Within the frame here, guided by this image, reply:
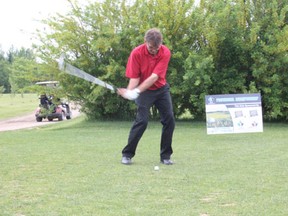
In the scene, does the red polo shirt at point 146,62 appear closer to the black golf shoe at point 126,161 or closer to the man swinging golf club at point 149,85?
the man swinging golf club at point 149,85

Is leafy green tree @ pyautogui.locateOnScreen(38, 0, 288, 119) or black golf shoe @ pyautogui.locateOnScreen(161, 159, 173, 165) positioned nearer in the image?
black golf shoe @ pyautogui.locateOnScreen(161, 159, 173, 165)

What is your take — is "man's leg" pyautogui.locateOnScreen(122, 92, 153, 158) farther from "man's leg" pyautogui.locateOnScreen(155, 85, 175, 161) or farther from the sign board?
the sign board

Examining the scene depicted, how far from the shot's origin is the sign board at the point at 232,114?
1146 cm

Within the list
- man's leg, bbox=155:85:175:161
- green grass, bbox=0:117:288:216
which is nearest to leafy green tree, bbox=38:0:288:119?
green grass, bbox=0:117:288:216

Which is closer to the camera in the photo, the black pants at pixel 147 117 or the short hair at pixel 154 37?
the short hair at pixel 154 37

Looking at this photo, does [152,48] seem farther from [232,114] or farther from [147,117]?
[232,114]

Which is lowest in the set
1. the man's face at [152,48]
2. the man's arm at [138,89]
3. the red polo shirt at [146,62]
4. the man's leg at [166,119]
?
the man's leg at [166,119]

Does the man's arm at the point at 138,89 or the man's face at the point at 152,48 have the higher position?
the man's face at the point at 152,48

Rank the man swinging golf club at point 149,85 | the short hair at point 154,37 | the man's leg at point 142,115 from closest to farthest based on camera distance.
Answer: the short hair at point 154,37
the man swinging golf club at point 149,85
the man's leg at point 142,115

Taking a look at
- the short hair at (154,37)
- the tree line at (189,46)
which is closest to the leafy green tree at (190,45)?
the tree line at (189,46)

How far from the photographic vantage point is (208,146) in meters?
9.73

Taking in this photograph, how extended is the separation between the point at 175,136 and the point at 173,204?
6891 mm

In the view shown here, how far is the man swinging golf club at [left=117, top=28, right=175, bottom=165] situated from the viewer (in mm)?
7059

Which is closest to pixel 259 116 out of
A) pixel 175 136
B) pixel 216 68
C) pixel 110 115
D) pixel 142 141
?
pixel 175 136
